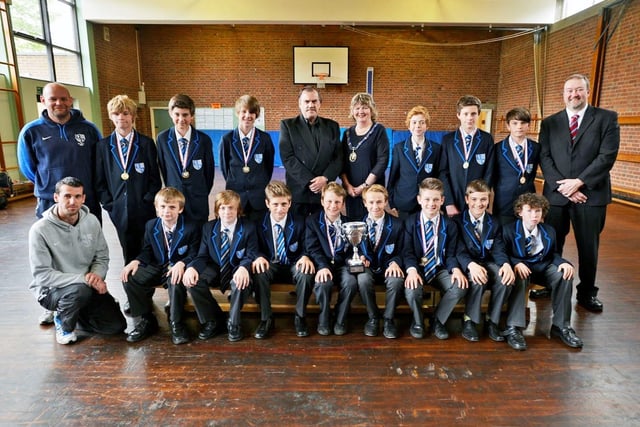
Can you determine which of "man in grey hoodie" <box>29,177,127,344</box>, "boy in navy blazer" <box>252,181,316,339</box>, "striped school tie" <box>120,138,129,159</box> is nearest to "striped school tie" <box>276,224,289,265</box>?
"boy in navy blazer" <box>252,181,316,339</box>

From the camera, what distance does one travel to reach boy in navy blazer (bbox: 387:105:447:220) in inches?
118

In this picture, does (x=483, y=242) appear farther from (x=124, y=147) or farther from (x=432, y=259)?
(x=124, y=147)

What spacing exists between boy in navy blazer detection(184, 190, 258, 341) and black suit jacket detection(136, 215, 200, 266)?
0.08 m

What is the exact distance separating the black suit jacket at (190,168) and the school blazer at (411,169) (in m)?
1.42

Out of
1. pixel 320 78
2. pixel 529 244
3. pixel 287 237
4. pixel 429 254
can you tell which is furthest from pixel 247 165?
pixel 320 78

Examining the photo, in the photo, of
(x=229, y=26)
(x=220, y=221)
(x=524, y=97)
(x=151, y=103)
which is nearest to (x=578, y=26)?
(x=524, y=97)

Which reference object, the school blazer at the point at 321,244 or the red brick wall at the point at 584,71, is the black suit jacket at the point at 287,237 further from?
the red brick wall at the point at 584,71

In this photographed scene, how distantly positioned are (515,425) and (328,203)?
155 cm

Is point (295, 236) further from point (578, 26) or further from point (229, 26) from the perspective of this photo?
point (229, 26)

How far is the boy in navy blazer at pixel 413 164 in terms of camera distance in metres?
2.99

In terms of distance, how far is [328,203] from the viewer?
2650 millimetres

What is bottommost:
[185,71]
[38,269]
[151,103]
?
[38,269]

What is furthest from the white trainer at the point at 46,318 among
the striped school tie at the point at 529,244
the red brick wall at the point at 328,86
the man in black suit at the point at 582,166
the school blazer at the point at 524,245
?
the red brick wall at the point at 328,86

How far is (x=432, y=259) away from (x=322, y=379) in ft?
3.53
